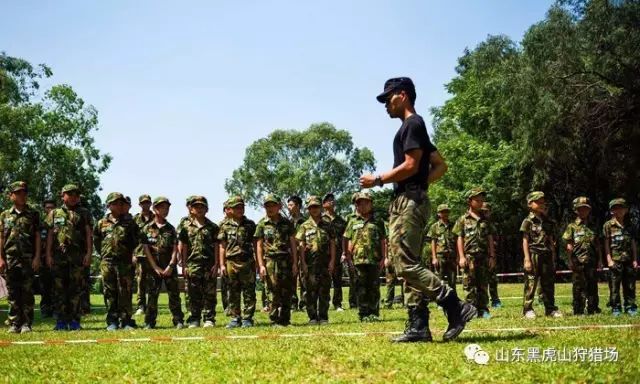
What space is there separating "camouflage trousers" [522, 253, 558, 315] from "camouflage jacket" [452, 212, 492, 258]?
849 millimetres

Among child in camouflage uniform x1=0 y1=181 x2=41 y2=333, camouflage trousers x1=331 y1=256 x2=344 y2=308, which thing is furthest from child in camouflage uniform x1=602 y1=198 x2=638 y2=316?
child in camouflage uniform x1=0 y1=181 x2=41 y2=333

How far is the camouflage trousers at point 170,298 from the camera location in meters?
11.6

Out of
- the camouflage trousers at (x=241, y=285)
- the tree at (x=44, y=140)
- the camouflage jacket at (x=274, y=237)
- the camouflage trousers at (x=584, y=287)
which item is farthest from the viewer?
the tree at (x=44, y=140)

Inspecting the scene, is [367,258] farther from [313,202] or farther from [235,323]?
[235,323]

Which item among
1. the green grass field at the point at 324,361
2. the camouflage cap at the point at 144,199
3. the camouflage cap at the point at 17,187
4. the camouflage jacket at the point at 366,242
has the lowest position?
the green grass field at the point at 324,361

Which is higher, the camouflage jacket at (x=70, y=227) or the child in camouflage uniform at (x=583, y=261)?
the camouflage jacket at (x=70, y=227)

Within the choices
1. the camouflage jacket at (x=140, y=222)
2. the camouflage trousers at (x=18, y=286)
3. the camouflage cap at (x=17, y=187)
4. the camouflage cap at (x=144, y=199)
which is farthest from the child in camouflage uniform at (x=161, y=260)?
the camouflage cap at (x=17, y=187)

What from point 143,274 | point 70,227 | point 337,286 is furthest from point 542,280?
point 70,227

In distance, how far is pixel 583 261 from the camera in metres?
11.6

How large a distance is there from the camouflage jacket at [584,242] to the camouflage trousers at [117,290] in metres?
7.90

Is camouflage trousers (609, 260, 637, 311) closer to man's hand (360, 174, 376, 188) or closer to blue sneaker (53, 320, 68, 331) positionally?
man's hand (360, 174, 376, 188)

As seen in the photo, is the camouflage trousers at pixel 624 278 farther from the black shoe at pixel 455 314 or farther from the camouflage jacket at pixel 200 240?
the camouflage jacket at pixel 200 240

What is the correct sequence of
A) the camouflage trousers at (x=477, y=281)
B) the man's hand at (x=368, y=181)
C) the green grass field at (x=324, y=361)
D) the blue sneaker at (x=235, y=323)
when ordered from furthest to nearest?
the camouflage trousers at (x=477, y=281), the blue sneaker at (x=235, y=323), the man's hand at (x=368, y=181), the green grass field at (x=324, y=361)

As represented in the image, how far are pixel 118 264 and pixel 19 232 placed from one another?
1697 mm
